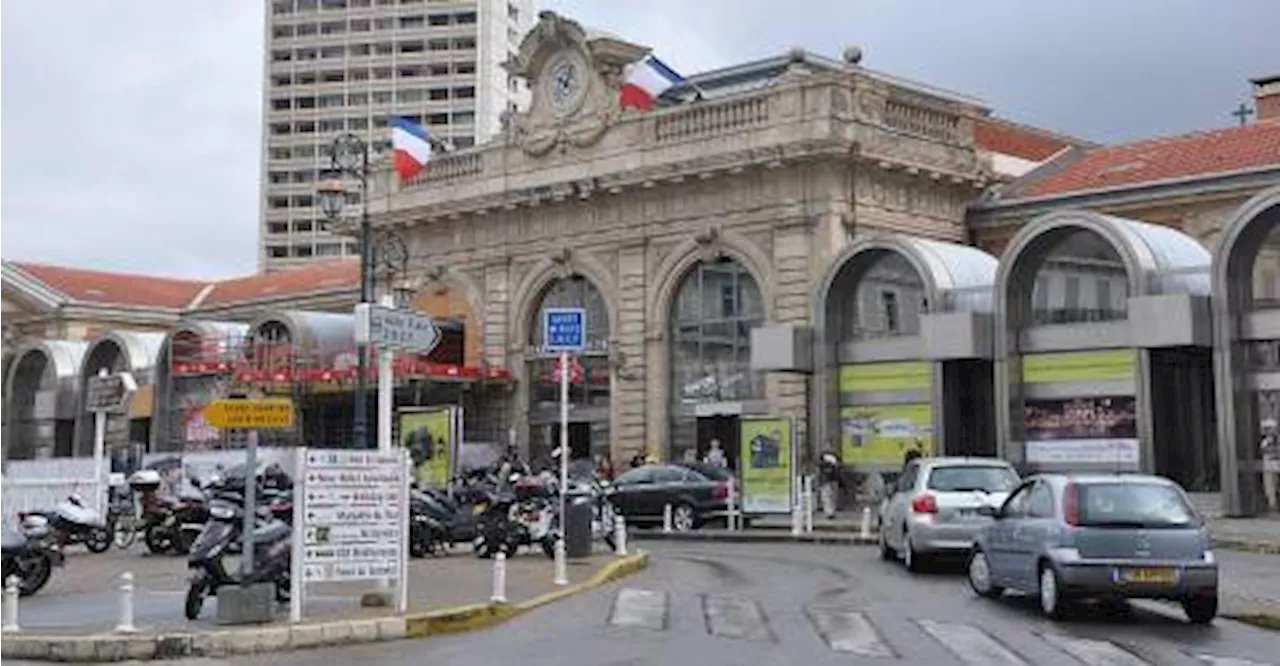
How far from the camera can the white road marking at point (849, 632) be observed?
13195 mm

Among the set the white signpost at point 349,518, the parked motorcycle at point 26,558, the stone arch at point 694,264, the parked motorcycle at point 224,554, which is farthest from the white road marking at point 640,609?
the stone arch at point 694,264

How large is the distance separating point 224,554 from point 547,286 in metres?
31.4

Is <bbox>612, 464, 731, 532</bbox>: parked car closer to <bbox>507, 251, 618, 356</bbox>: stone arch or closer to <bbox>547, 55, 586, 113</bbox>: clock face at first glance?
<bbox>507, 251, 618, 356</bbox>: stone arch

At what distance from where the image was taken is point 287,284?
62594mm

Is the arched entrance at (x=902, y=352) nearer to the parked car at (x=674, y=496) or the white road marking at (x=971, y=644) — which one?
the parked car at (x=674, y=496)

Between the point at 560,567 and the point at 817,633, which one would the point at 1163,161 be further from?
the point at 817,633

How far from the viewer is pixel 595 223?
4494 centimetres

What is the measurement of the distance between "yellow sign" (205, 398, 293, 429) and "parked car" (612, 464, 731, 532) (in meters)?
17.8

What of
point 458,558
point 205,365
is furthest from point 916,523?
point 205,365

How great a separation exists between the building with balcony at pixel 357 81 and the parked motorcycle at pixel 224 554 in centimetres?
11875

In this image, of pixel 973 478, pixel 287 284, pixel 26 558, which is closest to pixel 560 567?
pixel 973 478

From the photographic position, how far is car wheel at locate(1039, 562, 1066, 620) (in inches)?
607

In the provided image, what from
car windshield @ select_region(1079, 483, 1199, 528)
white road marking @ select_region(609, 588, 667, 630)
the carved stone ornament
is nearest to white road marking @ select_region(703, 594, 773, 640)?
white road marking @ select_region(609, 588, 667, 630)

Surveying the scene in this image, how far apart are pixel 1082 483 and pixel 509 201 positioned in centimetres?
3233
